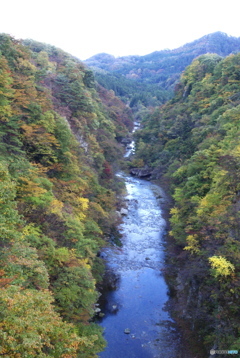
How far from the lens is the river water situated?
17922mm

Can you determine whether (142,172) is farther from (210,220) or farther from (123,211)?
(210,220)

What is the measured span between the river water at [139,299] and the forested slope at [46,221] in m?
2.29

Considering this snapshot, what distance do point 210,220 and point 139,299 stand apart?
8557mm

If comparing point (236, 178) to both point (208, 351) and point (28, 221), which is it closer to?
point (208, 351)

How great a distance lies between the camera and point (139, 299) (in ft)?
73.4

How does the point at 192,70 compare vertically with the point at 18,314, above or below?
above

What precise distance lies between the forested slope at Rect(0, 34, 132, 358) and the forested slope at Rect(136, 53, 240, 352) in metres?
6.74

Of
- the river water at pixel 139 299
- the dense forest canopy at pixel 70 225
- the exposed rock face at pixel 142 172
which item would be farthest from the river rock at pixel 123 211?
the exposed rock face at pixel 142 172

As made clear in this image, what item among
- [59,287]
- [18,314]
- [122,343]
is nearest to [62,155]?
[59,287]

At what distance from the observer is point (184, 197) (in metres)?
29.4

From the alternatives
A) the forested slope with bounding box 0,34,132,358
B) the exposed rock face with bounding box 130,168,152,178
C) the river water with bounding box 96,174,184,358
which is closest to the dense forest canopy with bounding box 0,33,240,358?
the forested slope with bounding box 0,34,132,358

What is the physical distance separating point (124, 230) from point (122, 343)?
1562 centimetres

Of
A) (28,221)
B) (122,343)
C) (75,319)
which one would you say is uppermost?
(28,221)

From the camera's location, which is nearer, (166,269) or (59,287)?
(59,287)
